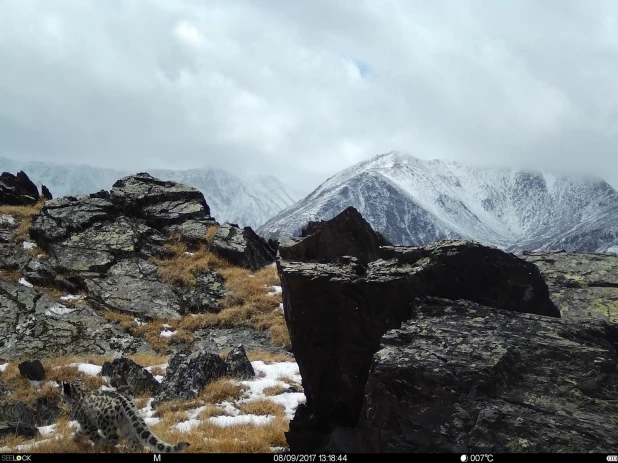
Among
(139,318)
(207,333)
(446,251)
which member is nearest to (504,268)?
(446,251)

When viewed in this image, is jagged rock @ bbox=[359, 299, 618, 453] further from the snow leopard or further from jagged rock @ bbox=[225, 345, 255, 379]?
jagged rock @ bbox=[225, 345, 255, 379]

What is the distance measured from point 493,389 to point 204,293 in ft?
73.8

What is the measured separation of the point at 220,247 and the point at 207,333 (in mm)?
9661

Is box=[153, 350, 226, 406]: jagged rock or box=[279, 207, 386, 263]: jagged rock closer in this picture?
box=[279, 207, 386, 263]: jagged rock

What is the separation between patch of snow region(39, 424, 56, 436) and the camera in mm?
10930

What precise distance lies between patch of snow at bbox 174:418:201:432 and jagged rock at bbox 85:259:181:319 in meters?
13.8

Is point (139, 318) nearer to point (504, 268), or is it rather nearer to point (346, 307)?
point (346, 307)

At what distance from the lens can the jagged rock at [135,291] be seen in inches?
945

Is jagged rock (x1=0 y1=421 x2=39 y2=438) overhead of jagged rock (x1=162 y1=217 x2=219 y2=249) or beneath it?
beneath

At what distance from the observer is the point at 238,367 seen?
1543 centimetres

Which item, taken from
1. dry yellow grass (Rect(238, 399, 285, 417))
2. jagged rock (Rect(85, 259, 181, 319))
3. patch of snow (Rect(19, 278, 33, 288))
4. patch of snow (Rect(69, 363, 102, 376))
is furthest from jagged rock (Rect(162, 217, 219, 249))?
dry yellow grass (Rect(238, 399, 285, 417))

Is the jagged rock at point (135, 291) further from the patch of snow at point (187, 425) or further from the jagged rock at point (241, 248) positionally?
the patch of snow at point (187, 425)

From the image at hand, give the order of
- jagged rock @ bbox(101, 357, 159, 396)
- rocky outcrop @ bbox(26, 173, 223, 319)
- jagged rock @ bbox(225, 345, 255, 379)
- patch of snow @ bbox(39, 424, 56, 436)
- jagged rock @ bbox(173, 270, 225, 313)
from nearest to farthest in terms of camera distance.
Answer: patch of snow @ bbox(39, 424, 56, 436)
jagged rock @ bbox(101, 357, 159, 396)
jagged rock @ bbox(225, 345, 255, 379)
rocky outcrop @ bbox(26, 173, 223, 319)
jagged rock @ bbox(173, 270, 225, 313)

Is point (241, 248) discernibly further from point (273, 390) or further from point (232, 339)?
point (273, 390)
